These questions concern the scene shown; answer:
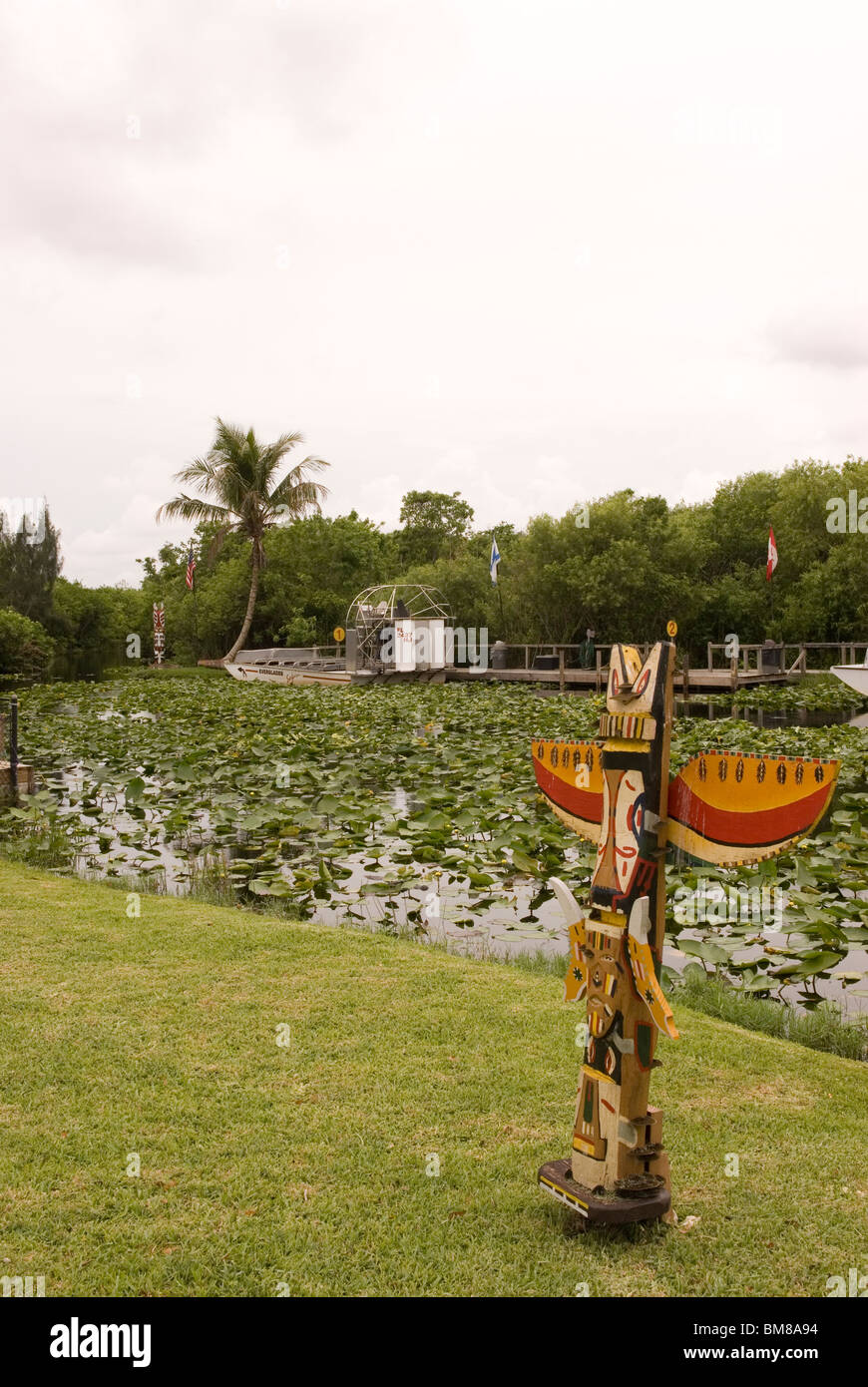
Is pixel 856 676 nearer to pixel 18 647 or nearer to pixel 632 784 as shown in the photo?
pixel 632 784

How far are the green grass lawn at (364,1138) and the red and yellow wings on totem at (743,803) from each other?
1.14 m

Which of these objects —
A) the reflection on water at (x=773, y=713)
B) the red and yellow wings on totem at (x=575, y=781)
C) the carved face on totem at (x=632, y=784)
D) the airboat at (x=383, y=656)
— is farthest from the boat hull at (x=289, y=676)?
the carved face on totem at (x=632, y=784)

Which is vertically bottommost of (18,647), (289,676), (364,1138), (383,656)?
(364,1138)

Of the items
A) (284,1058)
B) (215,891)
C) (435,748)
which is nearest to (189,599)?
(435,748)

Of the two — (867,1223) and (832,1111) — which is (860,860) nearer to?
(832,1111)

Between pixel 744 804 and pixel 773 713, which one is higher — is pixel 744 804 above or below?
above

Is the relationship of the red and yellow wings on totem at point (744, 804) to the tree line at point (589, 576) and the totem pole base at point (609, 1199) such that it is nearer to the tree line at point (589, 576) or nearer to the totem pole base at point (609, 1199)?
the totem pole base at point (609, 1199)

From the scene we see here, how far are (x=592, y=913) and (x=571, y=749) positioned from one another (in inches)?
21.5

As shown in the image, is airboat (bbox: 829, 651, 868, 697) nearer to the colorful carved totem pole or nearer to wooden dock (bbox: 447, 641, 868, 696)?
wooden dock (bbox: 447, 641, 868, 696)

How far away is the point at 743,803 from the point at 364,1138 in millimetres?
1780

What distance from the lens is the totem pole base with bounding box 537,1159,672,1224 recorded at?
272 centimetres

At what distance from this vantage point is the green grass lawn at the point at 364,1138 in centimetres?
269

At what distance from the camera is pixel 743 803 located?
8.57ft

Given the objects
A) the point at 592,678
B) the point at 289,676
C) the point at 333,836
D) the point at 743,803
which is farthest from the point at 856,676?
the point at 743,803
